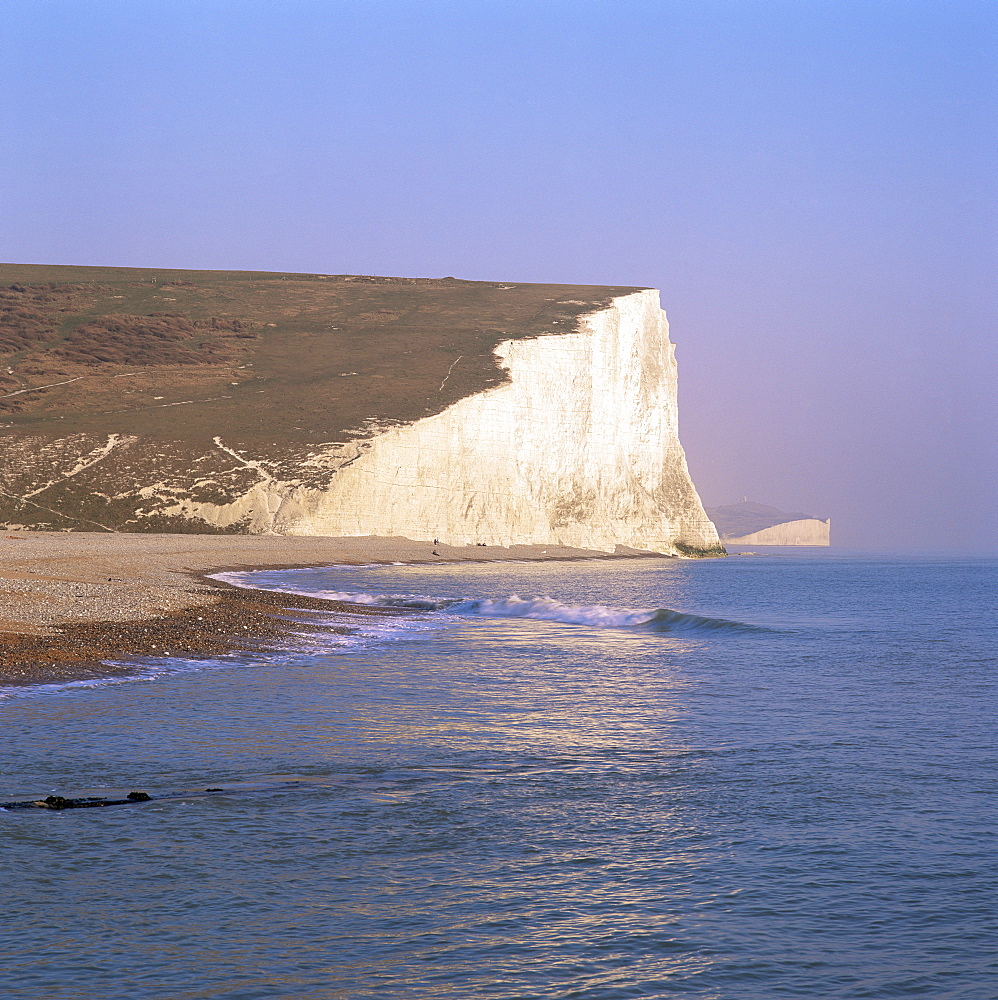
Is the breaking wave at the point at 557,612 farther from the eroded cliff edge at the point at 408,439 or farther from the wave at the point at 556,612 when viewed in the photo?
the eroded cliff edge at the point at 408,439

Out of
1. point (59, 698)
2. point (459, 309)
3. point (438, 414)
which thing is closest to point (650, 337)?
point (459, 309)

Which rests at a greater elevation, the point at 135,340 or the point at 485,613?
the point at 135,340

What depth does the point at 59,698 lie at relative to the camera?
1285 centimetres

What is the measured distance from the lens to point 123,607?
854 inches

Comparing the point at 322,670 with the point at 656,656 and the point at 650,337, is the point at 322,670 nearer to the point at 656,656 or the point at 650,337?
the point at 656,656

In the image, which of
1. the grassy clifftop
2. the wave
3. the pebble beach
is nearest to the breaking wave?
the wave

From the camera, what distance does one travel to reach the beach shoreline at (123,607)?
51.1 ft

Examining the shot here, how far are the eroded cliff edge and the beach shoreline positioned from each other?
1491cm

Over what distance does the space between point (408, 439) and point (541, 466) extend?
12.8 meters

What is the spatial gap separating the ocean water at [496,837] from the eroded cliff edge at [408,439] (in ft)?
165

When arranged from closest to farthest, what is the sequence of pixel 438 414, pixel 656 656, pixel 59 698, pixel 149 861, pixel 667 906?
pixel 667 906
pixel 149 861
pixel 59 698
pixel 656 656
pixel 438 414

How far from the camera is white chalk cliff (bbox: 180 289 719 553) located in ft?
222

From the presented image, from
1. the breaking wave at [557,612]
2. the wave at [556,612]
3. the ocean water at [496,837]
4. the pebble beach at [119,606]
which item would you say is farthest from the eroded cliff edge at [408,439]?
the ocean water at [496,837]

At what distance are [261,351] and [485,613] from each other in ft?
222
